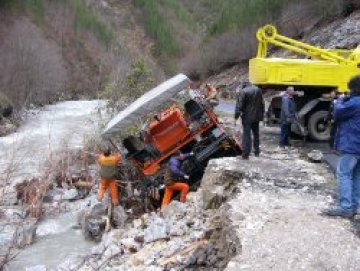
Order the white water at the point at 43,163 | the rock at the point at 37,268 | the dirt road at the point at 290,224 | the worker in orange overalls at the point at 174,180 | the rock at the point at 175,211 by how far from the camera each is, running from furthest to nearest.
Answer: the worker in orange overalls at the point at 174,180
the white water at the point at 43,163
the rock at the point at 37,268
the rock at the point at 175,211
the dirt road at the point at 290,224

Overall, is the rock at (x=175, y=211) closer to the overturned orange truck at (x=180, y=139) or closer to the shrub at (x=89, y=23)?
the overturned orange truck at (x=180, y=139)

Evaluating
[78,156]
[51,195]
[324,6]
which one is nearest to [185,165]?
[51,195]

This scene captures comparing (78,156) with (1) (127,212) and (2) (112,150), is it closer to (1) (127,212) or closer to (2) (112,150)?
(2) (112,150)

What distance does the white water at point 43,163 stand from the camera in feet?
39.7

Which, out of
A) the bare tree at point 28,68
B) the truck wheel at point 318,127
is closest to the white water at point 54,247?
the truck wheel at point 318,127

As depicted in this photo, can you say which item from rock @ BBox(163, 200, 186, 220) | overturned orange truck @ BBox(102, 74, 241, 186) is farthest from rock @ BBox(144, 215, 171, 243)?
overturned orange truck @ BBox(102, 74, 241, 186)

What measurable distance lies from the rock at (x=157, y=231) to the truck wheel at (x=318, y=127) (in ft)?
18.9

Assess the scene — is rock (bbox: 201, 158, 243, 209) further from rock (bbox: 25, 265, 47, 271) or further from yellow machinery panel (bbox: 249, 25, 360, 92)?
yellow machinery panel (bbox: 249, 25, 360, 92)

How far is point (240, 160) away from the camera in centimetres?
1199

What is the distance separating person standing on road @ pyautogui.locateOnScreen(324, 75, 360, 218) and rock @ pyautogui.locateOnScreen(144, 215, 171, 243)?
293 cm

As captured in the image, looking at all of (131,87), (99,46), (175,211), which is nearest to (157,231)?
(175,211)

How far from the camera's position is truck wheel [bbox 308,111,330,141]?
1470 centimetres

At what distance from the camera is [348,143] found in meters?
7.93

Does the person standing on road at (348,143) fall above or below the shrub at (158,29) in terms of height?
above
